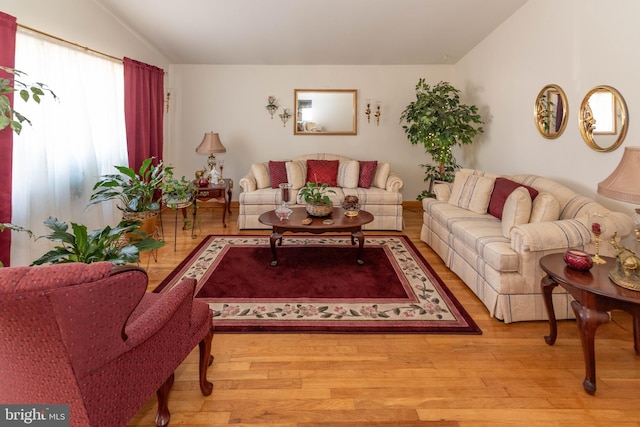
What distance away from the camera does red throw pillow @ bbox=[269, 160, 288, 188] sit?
16.0 feet

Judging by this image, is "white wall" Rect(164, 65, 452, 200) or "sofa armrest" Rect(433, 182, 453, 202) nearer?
"sofa armrest" Rect(433, 182, 453, 202)

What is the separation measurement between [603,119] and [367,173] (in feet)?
9.14

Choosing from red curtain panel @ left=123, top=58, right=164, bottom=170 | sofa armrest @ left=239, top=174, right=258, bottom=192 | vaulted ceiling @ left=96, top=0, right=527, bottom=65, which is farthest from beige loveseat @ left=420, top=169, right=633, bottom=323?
red curtain panel @ left=123, top=58, right=164, bottom=170

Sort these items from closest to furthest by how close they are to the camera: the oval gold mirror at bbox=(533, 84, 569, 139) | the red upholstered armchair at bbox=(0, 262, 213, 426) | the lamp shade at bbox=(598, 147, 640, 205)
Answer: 1. the red upholstered armchair at bbox=(0, 262, 213, 426)
2. the lamp shade at bbox=(598, 147, 640, 205)
3. the oval gold mirror at bbox=(533, 84, 569, 139)

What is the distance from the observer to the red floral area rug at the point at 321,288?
7.47ft

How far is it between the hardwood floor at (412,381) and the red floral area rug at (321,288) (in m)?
0.14

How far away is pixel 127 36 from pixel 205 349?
410cm

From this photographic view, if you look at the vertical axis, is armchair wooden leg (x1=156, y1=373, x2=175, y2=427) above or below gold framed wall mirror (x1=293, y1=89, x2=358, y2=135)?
below

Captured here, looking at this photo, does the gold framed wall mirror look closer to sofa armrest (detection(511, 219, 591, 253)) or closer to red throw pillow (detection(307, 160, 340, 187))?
red throw pillow (detection(307, 160, 340, 187))

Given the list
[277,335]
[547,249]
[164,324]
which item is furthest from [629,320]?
[164,324]

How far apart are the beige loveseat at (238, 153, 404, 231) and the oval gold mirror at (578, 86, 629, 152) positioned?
2165 millimetres

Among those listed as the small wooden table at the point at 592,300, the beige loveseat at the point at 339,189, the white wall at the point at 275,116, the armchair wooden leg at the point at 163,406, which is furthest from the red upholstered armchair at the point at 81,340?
the white wall at the point at 275,116

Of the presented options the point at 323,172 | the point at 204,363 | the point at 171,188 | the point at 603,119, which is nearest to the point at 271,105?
the point at 323,172

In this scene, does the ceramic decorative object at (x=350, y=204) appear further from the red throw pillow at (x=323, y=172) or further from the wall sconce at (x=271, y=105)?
the wall sconce at (x=271, y=105)
